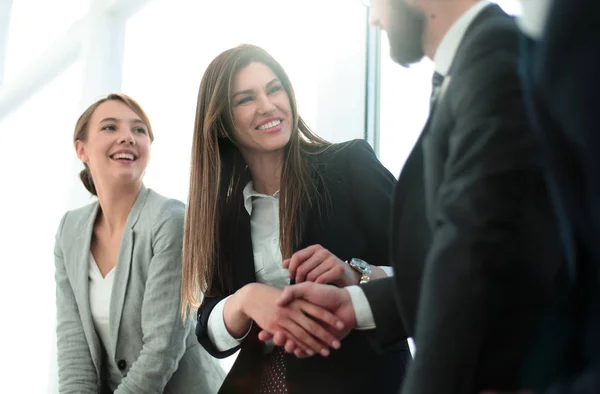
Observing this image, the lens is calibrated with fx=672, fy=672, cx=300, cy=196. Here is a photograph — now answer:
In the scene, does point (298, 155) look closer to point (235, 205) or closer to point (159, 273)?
point (235, 205)

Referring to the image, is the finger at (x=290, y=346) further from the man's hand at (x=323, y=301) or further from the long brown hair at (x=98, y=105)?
the long brown hair at (x=98, y=105)

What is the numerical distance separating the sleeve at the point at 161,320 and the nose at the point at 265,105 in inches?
25.0

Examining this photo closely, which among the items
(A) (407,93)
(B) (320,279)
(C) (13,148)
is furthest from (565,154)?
(C) (13,148)

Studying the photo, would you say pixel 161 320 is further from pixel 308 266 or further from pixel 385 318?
pixel 385 318

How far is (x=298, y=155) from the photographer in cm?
165

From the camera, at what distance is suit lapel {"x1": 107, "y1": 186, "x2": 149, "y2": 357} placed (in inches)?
82.7

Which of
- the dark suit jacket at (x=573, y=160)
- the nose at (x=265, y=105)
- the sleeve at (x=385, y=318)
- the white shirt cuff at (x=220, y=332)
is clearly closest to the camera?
the dark suit jacket at (x=573, y=160)

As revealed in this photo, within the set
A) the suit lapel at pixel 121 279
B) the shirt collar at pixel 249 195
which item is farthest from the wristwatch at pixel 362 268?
the suit lapel at pixel 121 279

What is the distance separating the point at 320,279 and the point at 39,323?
107 inches

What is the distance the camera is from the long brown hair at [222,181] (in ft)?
5.31

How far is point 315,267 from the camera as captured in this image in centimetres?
133

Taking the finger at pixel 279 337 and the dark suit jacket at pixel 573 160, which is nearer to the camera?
the dark suit jacket at pixel 573 160

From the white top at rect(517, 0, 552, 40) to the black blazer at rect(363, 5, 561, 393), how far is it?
0.38 ft

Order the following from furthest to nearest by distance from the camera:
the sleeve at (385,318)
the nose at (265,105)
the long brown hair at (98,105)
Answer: the long brown hair at (98,105) < the nose at (265,105) < the sleeve at (385,318)
